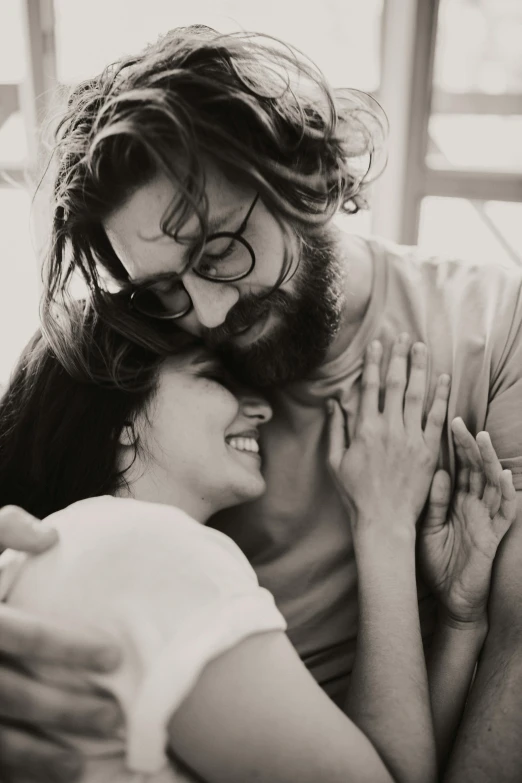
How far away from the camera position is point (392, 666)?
1.06m

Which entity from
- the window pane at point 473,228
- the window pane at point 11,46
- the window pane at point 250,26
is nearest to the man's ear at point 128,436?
the window pane at point 250,26

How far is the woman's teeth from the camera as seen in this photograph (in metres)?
1.23

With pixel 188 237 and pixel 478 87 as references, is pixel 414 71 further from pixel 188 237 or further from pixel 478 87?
pixel 188 237

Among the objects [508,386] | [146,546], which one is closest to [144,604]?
[146,546]

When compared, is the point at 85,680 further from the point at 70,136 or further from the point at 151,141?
the point at 70,136

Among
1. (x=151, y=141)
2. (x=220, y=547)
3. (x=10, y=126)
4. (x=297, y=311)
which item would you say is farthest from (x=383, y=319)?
(x=10, y=126)

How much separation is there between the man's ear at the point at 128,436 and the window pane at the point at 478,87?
5.84 feet

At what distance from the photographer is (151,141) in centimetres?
103

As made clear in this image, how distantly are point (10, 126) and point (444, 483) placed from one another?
8.76 ft

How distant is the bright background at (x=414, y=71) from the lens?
232 cm

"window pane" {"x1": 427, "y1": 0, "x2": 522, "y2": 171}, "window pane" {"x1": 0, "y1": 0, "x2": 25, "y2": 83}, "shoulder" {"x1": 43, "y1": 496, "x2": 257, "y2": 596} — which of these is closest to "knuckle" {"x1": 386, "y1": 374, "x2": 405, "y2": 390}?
"shoulder" {"x1": 43, "y1": 496, "x2": 257, "y2": 596}

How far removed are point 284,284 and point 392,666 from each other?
0.64m

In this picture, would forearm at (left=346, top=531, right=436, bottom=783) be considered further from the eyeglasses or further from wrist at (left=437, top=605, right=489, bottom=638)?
the eyeglasses

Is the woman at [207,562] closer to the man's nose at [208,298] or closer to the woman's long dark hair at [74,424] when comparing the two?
the woman's long dark hair at [74,424]
